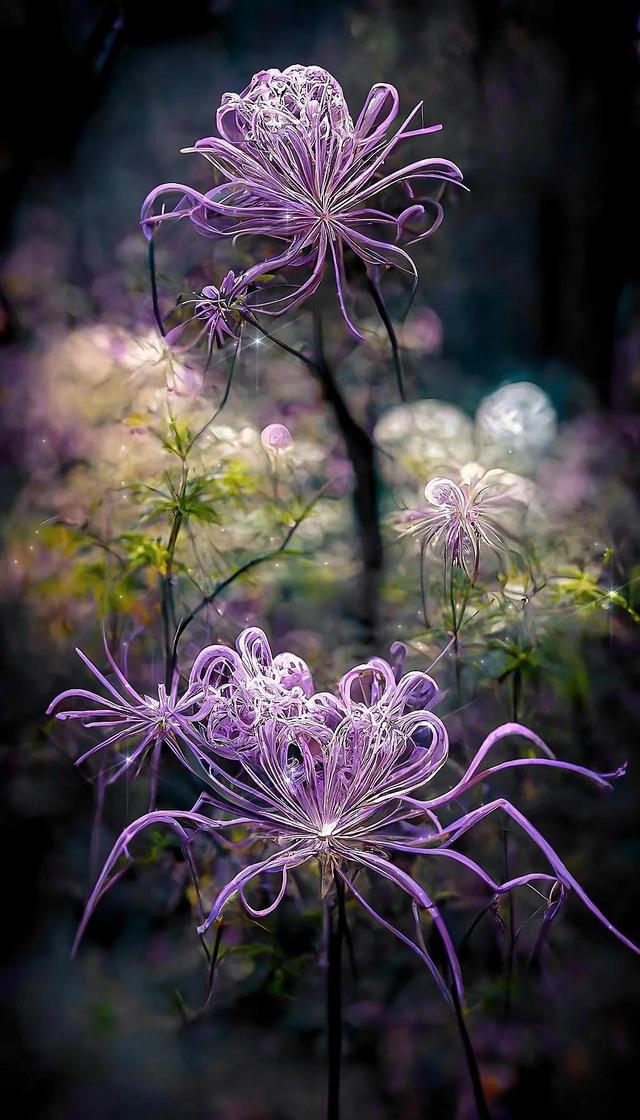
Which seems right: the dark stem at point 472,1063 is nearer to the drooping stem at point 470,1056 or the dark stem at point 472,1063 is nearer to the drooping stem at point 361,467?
the drooping stem at point 470,1056

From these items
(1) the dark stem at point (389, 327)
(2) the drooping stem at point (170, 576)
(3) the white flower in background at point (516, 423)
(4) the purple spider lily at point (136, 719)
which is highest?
(1) the dark stem at point (389, 327)

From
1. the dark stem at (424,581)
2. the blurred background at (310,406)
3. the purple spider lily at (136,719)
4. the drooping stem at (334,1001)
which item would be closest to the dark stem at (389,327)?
the blurred background at (310,406)

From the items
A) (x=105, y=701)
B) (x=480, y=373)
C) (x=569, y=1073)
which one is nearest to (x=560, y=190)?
(x=480, y=373)

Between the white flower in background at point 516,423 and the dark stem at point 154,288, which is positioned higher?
the dark stem at point 154,288

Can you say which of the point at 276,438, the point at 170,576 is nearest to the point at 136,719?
the point at 170,576

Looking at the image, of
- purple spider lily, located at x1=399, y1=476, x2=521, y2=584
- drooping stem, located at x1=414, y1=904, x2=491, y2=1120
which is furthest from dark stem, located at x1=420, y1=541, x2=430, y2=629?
drooping stem, located at x1=414, y1=904, x2=491, y2=1120

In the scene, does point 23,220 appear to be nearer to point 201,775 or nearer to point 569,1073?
point 201,775
